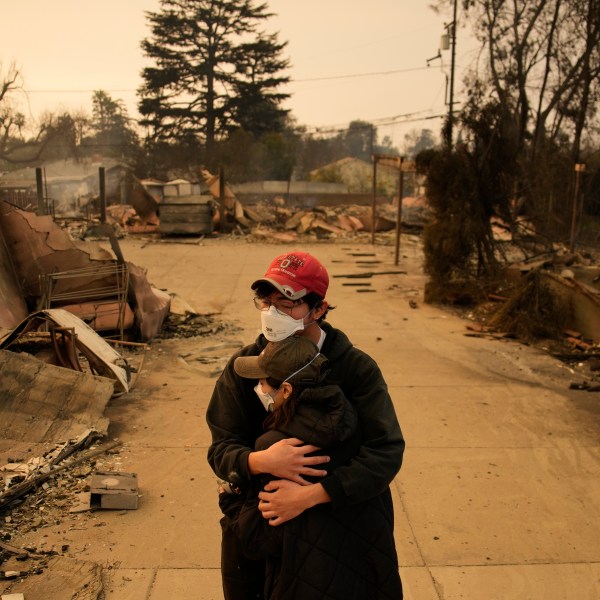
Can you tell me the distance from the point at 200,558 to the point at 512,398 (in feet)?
13.0

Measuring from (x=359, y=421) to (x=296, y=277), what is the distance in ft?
1.60

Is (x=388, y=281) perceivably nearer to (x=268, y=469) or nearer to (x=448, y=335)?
(x=448, y=335)

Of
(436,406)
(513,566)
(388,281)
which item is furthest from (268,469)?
(388,281)

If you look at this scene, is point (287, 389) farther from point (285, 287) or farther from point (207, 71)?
point (207, 71)

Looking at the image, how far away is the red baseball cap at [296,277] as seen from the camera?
7.10 ft

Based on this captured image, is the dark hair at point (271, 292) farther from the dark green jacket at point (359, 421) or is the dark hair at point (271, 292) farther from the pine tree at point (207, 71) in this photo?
the pine tree at point (207, 71)

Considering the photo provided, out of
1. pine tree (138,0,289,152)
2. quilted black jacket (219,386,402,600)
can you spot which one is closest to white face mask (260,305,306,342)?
quilted black jacket (219,386,402,600)

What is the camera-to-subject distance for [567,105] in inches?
1041

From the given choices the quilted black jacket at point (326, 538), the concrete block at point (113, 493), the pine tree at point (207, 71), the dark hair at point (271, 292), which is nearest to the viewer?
the quilted black jacket at point (326, 538)

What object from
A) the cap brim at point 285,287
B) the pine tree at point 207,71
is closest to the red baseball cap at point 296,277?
the cap brim at point 285,287

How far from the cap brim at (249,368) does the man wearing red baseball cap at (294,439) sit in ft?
0.22

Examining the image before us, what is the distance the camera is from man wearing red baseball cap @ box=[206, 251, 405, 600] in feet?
6.54

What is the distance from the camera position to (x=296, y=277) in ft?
7.16

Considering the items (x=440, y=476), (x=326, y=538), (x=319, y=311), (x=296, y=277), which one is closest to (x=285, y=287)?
(x=296, y=277)
